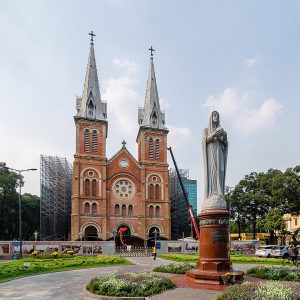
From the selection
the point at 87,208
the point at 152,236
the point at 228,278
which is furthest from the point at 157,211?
the point at 228,278

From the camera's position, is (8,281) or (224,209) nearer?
(224,209)

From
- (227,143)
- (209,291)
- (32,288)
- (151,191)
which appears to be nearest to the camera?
(209,291)

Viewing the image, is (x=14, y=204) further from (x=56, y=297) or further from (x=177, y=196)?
(x=56, y=297)

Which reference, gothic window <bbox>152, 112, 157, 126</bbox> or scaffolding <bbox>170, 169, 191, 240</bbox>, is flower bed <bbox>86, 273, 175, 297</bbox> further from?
scaffolding <bbox>170, 169, 191, 240</bbox>

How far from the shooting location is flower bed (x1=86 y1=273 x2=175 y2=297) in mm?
10180

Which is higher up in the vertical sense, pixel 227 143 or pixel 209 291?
pixel 227 143

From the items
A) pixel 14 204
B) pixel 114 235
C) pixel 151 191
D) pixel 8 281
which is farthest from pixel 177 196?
pixel 8 281

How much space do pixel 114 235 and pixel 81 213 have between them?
6.04 m

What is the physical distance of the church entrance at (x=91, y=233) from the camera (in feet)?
176

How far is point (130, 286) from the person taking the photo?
34.5ft

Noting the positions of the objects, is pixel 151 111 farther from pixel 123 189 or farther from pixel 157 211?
pixel 157 211

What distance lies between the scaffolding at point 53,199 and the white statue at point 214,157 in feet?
156

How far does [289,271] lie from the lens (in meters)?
13.7

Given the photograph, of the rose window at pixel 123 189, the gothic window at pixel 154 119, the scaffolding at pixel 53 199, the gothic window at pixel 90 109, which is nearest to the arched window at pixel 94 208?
the rose window at pixel 123 189
